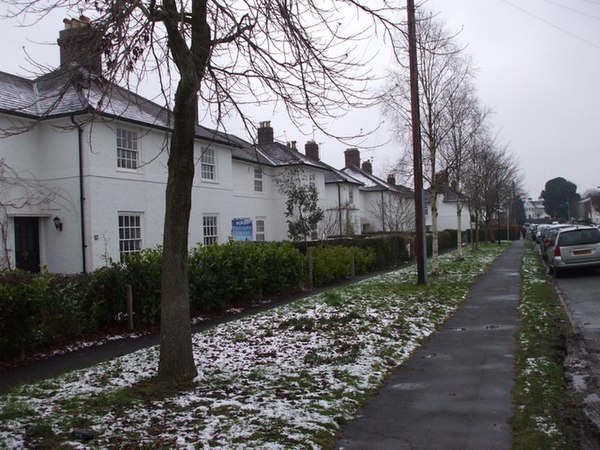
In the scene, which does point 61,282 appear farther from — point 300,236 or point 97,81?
point 300,236

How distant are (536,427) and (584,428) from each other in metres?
0.47

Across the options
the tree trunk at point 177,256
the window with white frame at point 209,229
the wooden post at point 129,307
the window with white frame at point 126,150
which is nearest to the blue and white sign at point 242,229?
the window with white frame at point 209,229

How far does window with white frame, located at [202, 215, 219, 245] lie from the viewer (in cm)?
2328

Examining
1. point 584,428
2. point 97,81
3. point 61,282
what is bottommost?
point 584,428

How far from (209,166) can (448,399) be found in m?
18.8

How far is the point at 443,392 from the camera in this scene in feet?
20.8

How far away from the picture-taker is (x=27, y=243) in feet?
56.2

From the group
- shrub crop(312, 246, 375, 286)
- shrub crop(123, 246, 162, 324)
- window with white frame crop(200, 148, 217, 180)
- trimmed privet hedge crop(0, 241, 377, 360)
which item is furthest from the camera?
window with white frame crop(200, 148, 217, 180)

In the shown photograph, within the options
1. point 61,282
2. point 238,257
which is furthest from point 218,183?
point 61,282

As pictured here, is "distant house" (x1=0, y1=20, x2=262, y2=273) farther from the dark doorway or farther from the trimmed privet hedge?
the trimmed privet hedge

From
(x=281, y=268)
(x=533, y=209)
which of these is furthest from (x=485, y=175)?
(x=533, y=209)

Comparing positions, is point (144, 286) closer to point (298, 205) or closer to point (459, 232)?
point (298, 205)

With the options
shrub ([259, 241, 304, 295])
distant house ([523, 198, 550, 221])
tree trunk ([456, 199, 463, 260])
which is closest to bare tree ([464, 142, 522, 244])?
tree trunk ([456, 199, 463, 260])

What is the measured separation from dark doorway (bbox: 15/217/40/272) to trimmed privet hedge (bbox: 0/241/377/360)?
6213 millimetres
